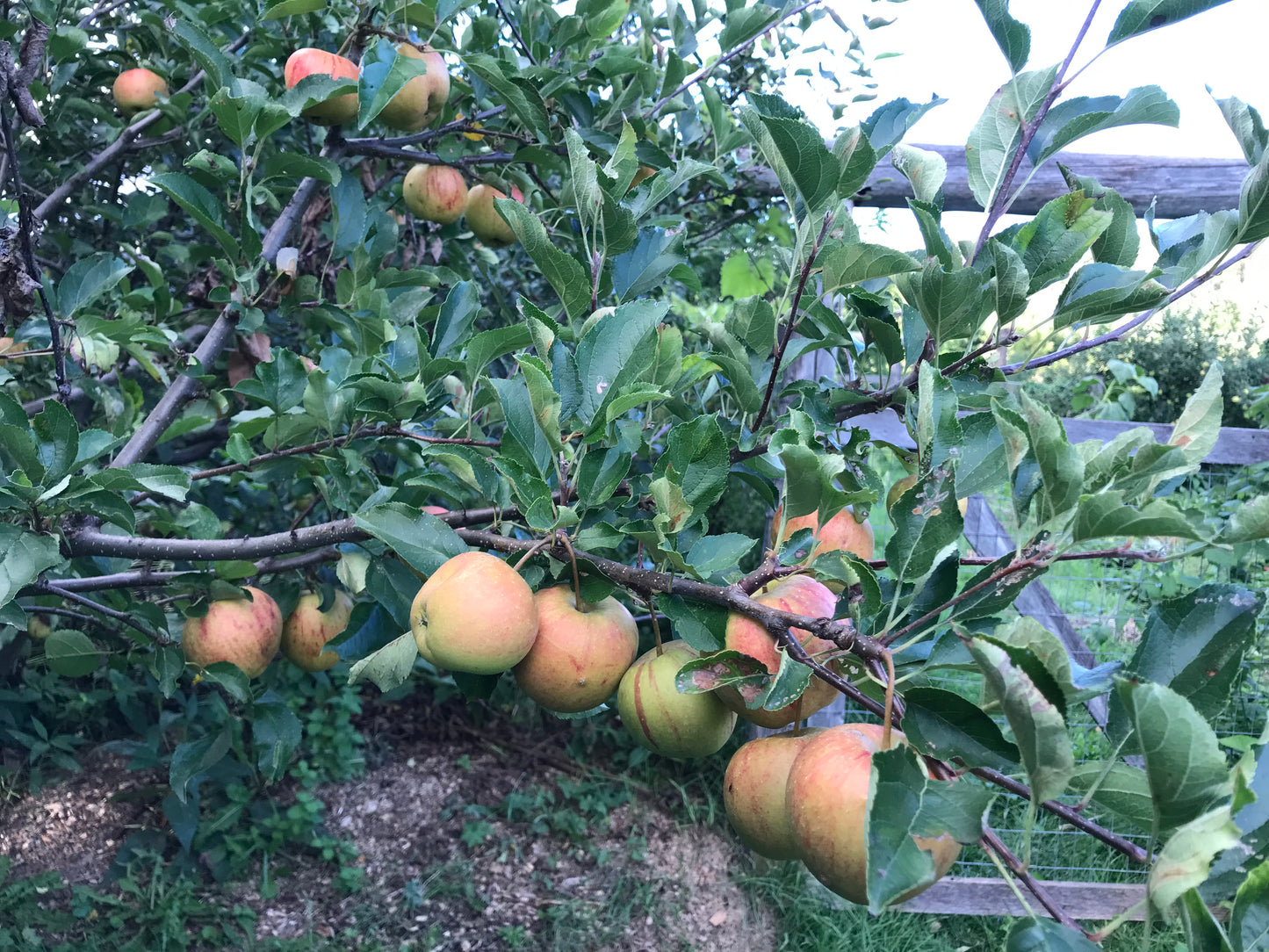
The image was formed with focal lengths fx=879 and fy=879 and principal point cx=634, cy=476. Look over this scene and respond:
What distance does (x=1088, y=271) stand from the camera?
81cm

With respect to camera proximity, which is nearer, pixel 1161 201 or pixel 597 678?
pixel 597 678

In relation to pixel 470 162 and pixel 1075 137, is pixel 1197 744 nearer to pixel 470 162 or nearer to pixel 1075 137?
pixel 1075 137

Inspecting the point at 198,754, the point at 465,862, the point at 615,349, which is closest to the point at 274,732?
the point at 198,754

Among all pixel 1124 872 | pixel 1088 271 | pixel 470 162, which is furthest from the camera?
pixel 1124 872

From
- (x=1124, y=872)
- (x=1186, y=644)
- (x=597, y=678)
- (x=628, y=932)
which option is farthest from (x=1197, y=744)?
(x=1124, y=872)

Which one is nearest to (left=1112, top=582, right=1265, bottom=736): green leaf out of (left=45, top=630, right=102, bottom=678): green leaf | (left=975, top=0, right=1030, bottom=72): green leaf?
(left=975, top=0, right=1030, bottom=72): green leaf

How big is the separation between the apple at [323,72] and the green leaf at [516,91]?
0.87ft

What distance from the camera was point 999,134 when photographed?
877mm

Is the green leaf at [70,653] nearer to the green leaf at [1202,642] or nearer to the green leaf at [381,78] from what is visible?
the green leaf at [381,78]

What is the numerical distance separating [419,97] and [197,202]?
401mm

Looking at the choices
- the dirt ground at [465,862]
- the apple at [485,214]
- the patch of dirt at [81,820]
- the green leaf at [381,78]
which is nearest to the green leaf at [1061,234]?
the green leaf at [381,78]

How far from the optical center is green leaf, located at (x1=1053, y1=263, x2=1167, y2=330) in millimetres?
790

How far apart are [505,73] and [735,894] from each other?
2309mm

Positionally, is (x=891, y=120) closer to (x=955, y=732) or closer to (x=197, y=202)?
(x=955, y=732)
